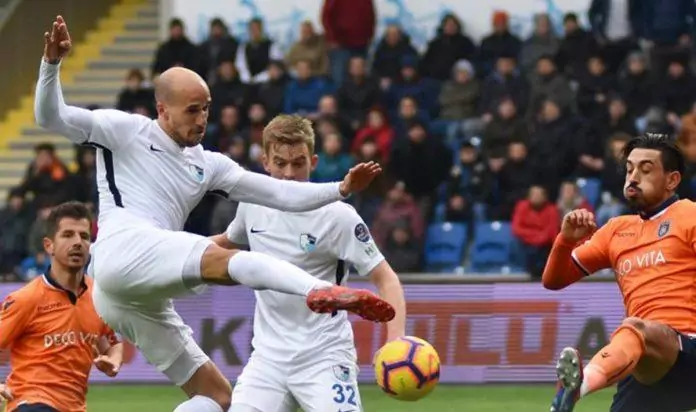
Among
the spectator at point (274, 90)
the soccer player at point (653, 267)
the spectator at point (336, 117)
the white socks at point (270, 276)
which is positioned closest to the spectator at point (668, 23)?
the spectator at point (336, 117)

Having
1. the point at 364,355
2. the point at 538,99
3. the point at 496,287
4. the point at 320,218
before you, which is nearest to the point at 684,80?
the point at 538,99

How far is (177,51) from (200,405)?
470 inches

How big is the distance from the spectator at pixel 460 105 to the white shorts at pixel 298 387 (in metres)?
10.4

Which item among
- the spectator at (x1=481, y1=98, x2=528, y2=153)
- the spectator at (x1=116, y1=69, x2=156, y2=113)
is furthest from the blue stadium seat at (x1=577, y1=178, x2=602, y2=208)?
the spectator at (x1=116, y1=69, x2=156, y2=113)

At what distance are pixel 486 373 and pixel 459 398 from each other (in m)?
0.84

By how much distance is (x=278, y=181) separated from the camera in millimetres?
8312

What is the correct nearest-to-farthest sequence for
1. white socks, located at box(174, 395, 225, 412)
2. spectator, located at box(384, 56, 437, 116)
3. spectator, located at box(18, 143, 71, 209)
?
white socks, located at box(174, 395, 225, 412) → spectator, located at box(18, 143, 71, 209) → spectator, located at box(384, 56, 437, 116)

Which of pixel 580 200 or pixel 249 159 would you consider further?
pixel 249 159

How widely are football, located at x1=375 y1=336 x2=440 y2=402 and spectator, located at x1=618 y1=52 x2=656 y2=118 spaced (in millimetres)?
10006

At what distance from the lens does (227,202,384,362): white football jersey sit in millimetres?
8195

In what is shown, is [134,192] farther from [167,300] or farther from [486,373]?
[486,373]

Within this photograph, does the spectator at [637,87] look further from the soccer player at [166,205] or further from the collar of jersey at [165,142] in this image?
the collar of jersey at [165,142]

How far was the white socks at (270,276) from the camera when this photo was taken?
744 cm

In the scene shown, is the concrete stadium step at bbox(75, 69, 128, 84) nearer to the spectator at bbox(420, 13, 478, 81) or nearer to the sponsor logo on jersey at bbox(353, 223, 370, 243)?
the spectator at bbox(420, 13, 478, 81)
